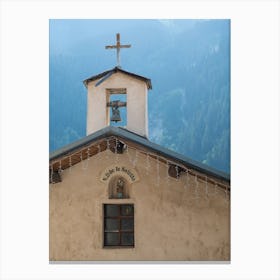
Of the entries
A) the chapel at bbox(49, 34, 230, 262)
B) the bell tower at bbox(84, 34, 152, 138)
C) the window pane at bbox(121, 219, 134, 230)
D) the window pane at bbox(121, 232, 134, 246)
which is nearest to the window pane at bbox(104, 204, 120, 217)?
the chapel at bbox(49, 34, 230, 262)

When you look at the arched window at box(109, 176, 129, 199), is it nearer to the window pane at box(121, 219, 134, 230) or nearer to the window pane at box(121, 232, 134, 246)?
the window pane at box(121, 219, 134, 230)

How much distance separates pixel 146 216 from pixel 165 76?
26.2 ft

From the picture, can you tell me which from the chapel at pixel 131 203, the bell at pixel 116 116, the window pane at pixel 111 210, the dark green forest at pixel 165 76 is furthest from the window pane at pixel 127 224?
the dark green forest at pixel 165 76

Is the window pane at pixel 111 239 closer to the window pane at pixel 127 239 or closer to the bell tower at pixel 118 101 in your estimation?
the window pane at pixel 127 239

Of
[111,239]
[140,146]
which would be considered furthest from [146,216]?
[140,146]

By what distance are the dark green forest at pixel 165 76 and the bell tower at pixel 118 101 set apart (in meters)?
0.49

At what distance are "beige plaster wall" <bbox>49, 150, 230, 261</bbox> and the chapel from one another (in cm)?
1

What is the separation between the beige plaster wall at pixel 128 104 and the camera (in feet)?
18.5

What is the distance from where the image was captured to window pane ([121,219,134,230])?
5.15m

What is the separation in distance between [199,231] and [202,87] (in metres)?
6.94
